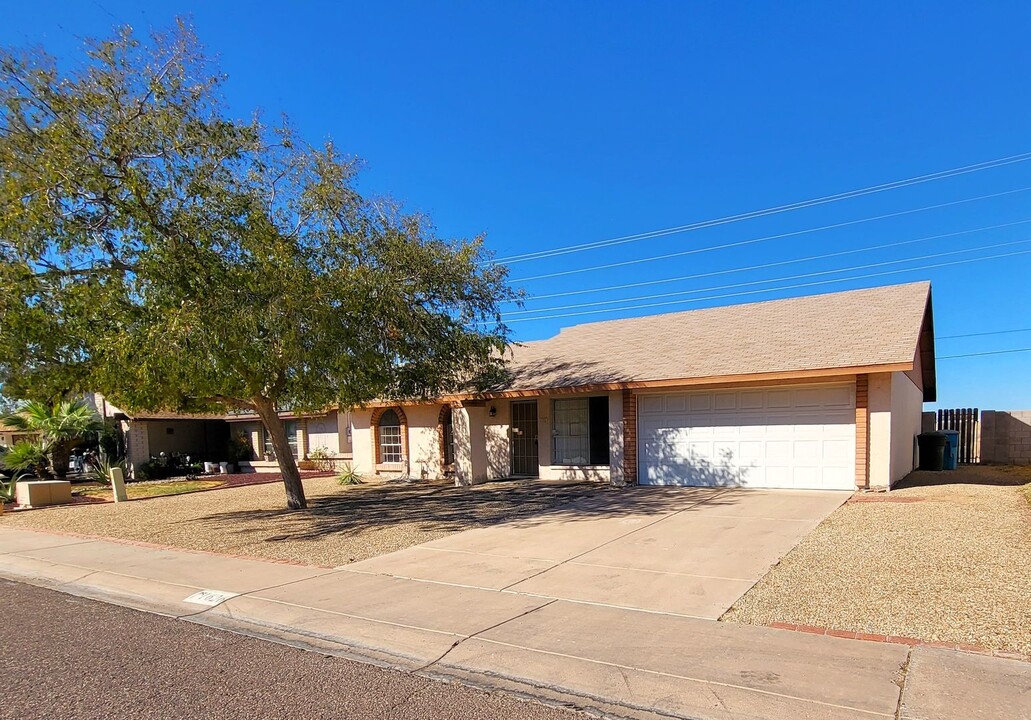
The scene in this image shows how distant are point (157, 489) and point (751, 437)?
708 inches

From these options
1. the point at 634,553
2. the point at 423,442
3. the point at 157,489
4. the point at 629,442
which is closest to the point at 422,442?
the point at 423,442

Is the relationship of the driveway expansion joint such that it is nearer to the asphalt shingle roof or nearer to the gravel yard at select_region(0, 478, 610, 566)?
the gravel yard at select_region(0, 478, 610, 566)

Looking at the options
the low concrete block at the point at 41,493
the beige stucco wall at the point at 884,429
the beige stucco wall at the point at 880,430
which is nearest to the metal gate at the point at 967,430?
the beige stucco wall at the point at 884,429

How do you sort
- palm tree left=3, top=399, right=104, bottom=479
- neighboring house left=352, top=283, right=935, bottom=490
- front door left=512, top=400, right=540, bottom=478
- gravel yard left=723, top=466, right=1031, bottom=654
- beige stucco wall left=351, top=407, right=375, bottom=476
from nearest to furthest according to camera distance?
gravel yard left=723, top=466, right=1031, bottom=654 → neighboring house left=352, top=283, right=935, bottom=490 → front door left=512, top=400, right=540, bottom=478 → palm tree left=3, top=399, right=104, bottom=479 → beige stucco wall left=351, top=407, right=375, bottom=476

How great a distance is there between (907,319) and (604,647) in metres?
12.4

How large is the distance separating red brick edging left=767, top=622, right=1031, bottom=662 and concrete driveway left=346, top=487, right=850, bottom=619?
73 cm

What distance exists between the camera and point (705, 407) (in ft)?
48.5

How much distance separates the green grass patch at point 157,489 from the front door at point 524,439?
10.1 metres

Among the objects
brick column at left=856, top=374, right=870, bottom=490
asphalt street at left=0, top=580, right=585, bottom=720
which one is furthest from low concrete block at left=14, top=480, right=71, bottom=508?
brick column at left=856, top=374, right=870, bottom=490

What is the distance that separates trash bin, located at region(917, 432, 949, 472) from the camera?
1780 cm

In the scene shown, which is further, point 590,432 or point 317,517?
point 590,432

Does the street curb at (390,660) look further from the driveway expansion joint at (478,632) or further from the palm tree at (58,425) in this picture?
the palm tree at (58,425)

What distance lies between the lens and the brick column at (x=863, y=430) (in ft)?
41.8

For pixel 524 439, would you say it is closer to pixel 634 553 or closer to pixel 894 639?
pixel 634 553
